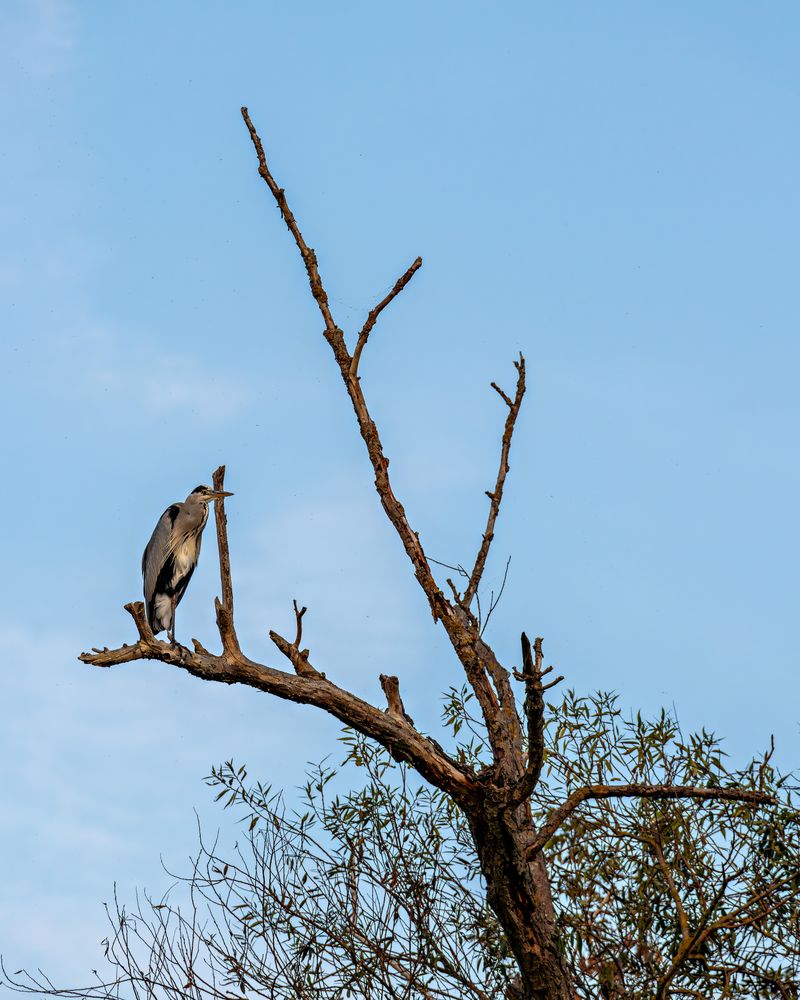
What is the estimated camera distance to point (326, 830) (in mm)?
6090

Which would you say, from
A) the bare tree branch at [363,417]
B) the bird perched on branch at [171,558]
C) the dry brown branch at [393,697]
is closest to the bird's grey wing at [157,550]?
the bird perched on branch at [171,558]

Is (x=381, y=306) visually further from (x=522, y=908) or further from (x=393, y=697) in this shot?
(x=522, y=908)

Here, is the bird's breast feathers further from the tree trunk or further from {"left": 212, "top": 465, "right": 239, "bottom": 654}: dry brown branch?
the tree trunk

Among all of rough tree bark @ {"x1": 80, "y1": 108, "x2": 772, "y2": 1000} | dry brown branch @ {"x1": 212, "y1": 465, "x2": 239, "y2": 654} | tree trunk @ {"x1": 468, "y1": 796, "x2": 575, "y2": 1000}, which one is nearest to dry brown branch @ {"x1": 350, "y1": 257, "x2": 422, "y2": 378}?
rough tree bark @ {"x1": 80, "y1": 108, "x2": 772, "y2": 1000}

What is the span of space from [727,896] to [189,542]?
5345mm

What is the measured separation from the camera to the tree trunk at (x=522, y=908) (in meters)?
5.30

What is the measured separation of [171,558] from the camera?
31.8ft

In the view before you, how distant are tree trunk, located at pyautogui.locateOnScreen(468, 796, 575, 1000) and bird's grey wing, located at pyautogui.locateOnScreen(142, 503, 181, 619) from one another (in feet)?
15.9

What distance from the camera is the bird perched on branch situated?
31.4 ft

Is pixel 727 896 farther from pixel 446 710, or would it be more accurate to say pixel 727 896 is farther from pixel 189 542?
pixel 189 542

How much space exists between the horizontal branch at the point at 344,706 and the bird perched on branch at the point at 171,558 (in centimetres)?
377

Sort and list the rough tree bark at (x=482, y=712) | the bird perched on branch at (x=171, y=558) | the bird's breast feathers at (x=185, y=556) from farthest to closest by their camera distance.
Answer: the bird's breast feathers at (x=185, y=556) < the bird perched on branch at (x=171, y=558) < the rough tree bark at (x=482, y=712)

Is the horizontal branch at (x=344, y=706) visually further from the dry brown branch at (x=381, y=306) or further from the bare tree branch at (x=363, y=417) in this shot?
the dry brown branch at (x=381, y=306)

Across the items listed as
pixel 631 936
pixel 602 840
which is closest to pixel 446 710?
pixel 602 840
